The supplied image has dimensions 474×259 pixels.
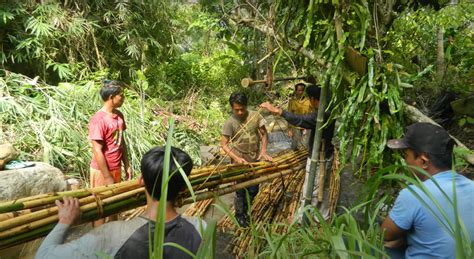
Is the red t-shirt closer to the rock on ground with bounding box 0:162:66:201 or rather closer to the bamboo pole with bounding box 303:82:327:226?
the rock on ground with bounding box 0:162:66:201

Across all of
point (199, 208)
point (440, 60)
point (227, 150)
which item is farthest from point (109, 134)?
point (440, 60)

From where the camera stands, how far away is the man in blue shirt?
5.14 ft

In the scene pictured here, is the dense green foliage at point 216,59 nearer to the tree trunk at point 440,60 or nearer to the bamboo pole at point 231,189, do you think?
the tree trunk at point 440,60

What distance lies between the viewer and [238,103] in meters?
3.28

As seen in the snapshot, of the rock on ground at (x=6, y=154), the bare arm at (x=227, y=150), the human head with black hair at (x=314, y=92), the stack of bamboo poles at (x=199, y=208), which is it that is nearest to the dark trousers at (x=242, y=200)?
the stack of bamboo poles at (x=199, y=208)

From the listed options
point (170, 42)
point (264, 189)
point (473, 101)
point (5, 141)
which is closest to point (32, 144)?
point (5, 141)

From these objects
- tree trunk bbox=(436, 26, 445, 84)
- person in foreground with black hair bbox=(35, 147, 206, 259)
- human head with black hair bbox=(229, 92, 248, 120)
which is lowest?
person in foreground with black hair bbox=(35, 147, 206, 259)

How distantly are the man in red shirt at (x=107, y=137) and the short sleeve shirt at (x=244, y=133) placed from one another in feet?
2.87

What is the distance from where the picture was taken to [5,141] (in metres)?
4.41

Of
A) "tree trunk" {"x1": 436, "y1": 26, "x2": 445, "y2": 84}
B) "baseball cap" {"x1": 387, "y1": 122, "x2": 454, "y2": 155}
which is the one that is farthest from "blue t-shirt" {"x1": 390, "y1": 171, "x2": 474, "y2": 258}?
"tree trunk" {"x1": 436, "y1": 26, "x2": 445, "y2": 84}

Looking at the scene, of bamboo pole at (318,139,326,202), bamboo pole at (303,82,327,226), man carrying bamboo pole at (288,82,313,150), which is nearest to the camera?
bamboo pole at (303,82,327,226)

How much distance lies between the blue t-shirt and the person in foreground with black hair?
0.85 m

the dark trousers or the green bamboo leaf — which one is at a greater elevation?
the green bamboo leaf

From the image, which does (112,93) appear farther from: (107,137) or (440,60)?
(440,60)
